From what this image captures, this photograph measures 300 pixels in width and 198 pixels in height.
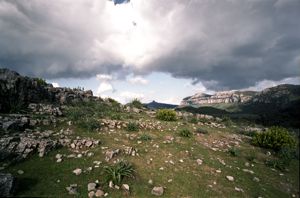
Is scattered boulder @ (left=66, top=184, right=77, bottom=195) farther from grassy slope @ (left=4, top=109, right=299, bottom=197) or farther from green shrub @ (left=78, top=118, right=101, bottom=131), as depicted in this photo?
green shrub @ (left=78, top=118, right=101, bottom=131)

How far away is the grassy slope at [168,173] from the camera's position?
10.5 m

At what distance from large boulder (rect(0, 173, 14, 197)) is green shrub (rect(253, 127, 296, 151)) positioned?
17167mm

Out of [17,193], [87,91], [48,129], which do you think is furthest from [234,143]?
[87,91]

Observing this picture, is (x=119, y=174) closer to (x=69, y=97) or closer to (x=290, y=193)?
(x=290, y=193)

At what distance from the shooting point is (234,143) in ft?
61.9

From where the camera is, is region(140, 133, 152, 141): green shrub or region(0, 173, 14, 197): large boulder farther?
region(140, 133, 152, 141): green shrub

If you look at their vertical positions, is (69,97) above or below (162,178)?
above

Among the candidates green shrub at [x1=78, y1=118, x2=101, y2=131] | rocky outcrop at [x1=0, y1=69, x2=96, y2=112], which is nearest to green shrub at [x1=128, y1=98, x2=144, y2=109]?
rocky outcrop at [x1=0, y1=69, x2=96, y2=112]

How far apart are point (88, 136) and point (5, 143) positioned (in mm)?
4862

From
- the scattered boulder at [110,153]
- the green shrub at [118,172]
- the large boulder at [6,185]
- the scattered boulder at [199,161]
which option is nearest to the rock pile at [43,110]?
the scattered boulder at [110,153]

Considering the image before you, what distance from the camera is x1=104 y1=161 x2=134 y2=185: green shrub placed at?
1092cm

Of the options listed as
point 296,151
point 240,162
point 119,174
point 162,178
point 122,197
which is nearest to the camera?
point 122,197

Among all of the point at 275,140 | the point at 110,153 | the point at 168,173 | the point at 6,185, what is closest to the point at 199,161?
the point at 168,173

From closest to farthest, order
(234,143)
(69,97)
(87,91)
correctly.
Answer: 1. (234,143)
2. (69,97)
3. (87,91)
